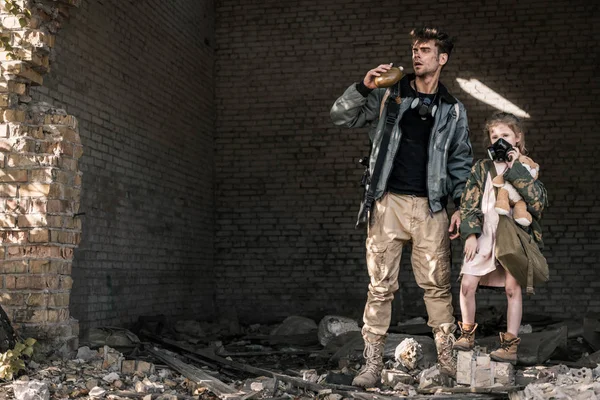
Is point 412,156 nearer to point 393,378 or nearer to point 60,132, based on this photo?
point 393,378

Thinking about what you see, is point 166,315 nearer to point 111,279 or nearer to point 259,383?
point 111,279

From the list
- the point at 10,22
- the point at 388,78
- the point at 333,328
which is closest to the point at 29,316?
the point at 10,22

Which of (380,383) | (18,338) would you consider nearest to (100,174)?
(18,338)

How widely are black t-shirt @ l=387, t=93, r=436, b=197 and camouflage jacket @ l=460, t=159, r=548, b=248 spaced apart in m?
0.28

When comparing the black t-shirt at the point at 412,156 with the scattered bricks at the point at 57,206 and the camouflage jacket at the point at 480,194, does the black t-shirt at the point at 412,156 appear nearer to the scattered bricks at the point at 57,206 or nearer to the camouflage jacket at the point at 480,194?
the camouflage jacket at the point at 480,194

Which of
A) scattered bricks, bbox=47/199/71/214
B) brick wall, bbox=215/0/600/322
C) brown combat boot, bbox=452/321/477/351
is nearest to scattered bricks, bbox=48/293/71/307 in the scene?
scattered bricks, bbox=47/199/71/214

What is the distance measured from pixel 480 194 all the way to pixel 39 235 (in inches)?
123

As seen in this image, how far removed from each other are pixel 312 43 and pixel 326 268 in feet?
11.6

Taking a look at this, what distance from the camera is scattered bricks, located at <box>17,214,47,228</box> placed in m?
5.25

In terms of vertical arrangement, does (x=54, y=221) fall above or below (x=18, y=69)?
below

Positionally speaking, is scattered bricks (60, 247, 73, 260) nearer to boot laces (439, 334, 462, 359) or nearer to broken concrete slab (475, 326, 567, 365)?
boot laces (439, 334, 462, 359)

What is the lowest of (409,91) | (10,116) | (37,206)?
(37,206)

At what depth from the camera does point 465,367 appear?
4422 millimetres

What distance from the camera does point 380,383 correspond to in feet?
15.5
